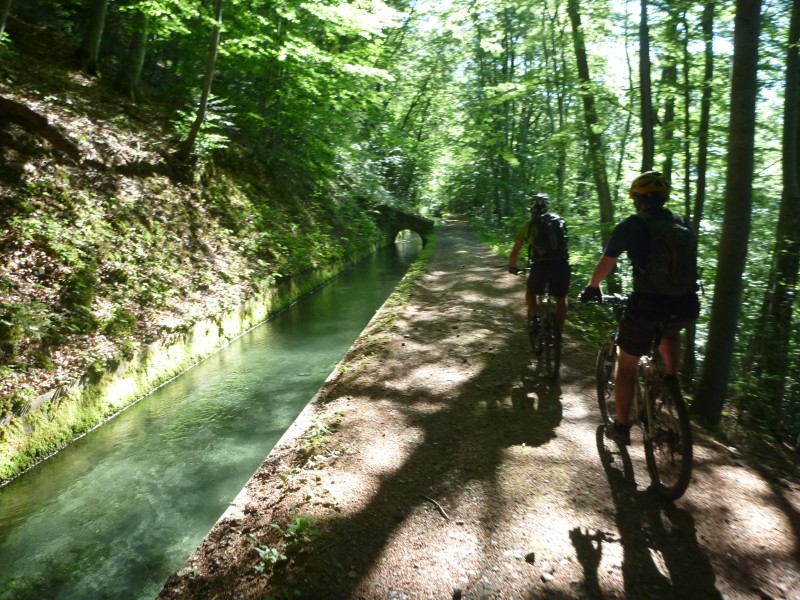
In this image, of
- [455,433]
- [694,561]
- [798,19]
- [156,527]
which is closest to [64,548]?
[156,527]

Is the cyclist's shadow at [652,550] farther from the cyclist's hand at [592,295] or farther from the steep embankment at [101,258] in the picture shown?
the steep embankment at [101,258]

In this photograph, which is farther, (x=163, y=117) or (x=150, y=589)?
(x=163, y=117)

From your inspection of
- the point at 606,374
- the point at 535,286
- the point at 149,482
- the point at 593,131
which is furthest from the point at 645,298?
the point at 593,131

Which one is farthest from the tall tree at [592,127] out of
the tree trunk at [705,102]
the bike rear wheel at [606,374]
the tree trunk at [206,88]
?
the tree trunk at [206,88]

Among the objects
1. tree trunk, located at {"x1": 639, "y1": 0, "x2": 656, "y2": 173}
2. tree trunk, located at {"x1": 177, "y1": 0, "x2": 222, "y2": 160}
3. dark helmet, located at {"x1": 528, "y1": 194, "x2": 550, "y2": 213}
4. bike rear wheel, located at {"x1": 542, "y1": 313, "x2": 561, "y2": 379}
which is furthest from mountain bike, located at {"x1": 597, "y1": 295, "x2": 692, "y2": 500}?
Answer: tree trunk, located at {"x1": 177, "y1": 0, "x2": 222, "y2": 160}

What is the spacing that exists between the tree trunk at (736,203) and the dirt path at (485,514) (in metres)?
0.82

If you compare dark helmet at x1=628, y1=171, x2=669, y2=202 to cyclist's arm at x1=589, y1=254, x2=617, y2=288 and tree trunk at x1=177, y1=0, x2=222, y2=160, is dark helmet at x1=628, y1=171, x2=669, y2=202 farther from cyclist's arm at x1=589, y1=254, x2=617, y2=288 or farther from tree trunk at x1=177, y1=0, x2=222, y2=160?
tree trunk at x1=177, y1=0, x2=222, y2=160

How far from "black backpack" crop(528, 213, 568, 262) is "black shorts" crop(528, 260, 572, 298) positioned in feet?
0.33

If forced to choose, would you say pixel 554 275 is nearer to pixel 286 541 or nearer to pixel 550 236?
pixel 550 236

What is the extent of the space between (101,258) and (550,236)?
6.61 m

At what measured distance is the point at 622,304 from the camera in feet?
13.0

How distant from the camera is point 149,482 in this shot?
5.07 m

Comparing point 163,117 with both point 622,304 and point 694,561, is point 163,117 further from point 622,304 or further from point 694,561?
point 694,561

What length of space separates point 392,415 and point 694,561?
288 cm
